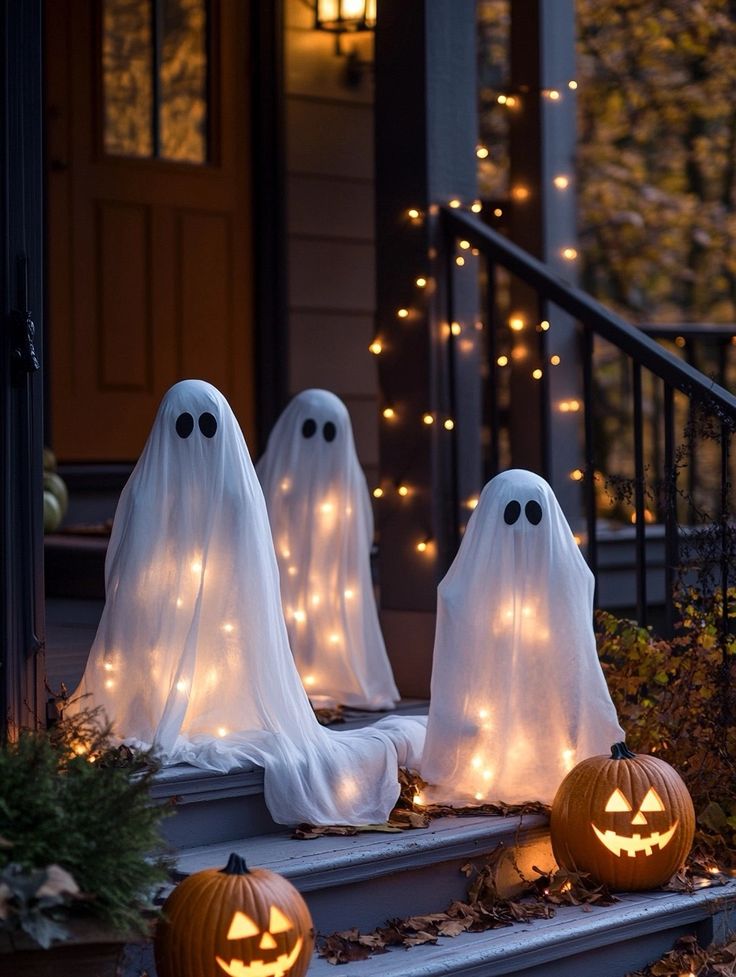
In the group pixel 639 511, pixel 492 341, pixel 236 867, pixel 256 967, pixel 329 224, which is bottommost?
pixel 256 967

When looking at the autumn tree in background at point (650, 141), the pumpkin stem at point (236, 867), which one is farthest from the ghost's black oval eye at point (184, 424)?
the autumn tree in background at point (650, 141)

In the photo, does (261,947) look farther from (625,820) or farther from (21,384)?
(21,384)

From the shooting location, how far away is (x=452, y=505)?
5367 mm

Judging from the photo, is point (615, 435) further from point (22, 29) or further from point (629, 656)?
point (22, 29)

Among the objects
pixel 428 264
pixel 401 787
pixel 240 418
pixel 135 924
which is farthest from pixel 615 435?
pixel 135 924

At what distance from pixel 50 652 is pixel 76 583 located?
847 millimetres

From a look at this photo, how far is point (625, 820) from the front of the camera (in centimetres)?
396

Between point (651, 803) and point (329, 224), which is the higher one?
point (329, 224)

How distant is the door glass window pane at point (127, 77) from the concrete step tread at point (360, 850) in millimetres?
3705

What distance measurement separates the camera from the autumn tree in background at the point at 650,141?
12078mm

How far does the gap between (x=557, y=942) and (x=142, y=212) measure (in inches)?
159

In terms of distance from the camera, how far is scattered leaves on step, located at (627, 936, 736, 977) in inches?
157

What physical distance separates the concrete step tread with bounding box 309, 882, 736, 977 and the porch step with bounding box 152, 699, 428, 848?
506mm

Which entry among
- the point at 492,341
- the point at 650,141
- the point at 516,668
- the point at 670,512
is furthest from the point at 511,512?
the point at 650,141
